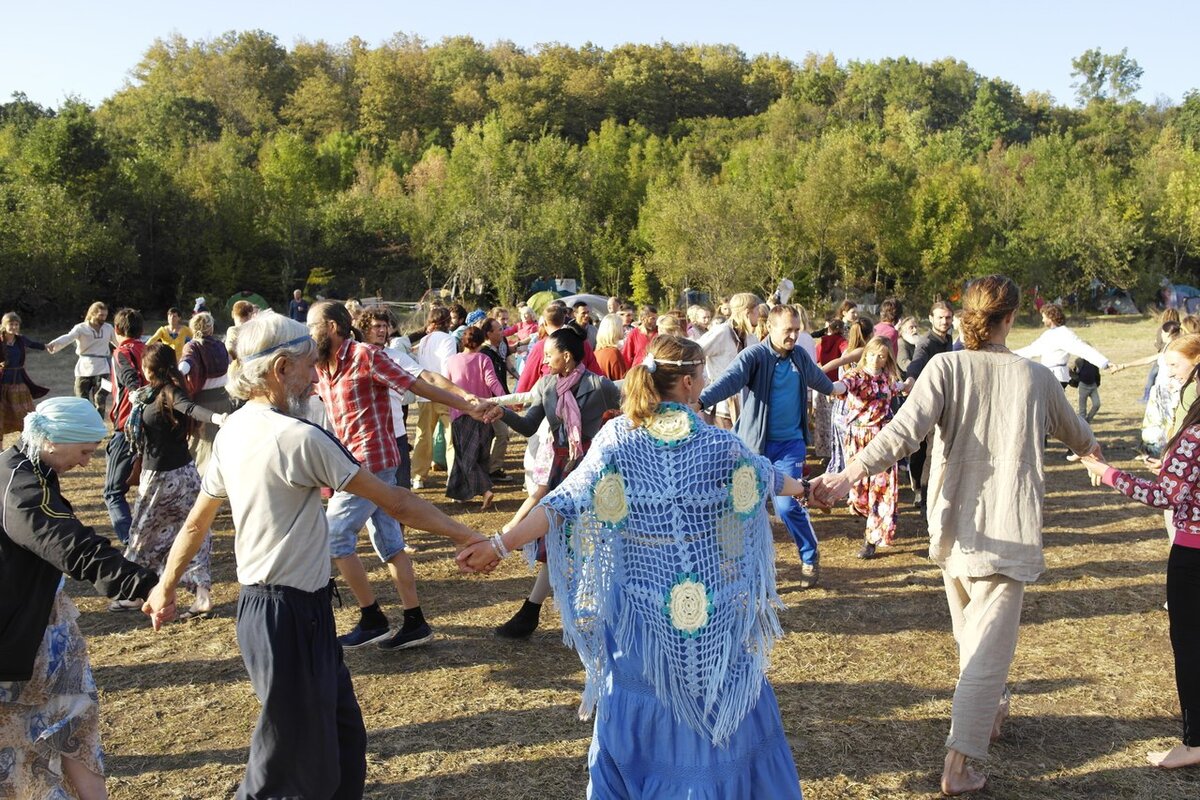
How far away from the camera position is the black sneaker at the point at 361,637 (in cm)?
536

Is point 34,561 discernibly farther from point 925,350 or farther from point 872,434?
point 925,350

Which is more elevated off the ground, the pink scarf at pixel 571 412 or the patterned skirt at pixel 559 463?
the pink scarf at pixel 571 412

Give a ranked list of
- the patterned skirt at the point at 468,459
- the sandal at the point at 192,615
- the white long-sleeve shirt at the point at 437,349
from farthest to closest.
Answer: the white long-sleeve shirt at the point at 437,349, the patterned skirt at the point at 468,459, the sandal at the point at 192,615

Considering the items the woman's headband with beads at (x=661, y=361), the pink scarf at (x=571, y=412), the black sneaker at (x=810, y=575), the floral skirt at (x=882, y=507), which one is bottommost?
the black sneaker at (x=810, y=575)

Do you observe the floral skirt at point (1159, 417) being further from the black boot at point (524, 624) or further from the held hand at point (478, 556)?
the held hand at point (478, 556)

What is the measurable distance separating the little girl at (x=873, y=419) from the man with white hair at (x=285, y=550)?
498 centimetres

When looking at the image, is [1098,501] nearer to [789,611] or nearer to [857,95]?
[789,611]

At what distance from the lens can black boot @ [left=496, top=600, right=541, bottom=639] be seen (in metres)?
5.51

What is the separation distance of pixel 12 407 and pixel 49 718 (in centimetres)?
830

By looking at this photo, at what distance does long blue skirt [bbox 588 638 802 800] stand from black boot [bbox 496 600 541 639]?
8.05 feet

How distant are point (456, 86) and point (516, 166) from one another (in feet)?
140

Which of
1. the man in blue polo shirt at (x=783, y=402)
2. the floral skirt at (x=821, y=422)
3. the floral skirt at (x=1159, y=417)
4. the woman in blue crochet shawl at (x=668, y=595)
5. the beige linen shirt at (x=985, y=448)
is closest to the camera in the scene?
the woman in blue crochet shawl at (x=668, y=595)

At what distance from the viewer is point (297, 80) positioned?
88188 mm

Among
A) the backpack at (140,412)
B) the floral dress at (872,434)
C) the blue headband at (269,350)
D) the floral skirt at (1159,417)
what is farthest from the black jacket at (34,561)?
the floral skirt at (1159,417)
